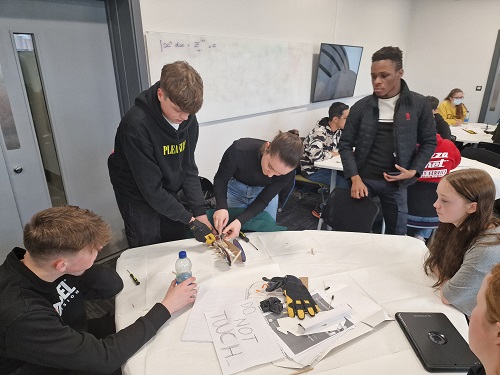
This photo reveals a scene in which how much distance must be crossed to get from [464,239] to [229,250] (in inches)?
39.5

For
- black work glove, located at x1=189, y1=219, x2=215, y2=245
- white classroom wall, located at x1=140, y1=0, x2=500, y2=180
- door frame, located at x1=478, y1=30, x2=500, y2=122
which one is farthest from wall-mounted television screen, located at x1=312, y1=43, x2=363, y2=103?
black work glove, located at x1=189, y1=219, x2=215, y2=245

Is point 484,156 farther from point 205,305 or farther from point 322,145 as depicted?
point 205,305

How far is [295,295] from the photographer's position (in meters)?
1.22

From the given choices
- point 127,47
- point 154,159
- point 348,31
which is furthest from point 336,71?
point 154,159

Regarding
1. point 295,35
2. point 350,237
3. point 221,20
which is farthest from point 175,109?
point 295,35

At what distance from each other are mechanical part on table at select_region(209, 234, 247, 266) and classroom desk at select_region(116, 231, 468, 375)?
0.03 metres

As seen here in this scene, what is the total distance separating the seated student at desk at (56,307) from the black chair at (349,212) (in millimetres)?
1234

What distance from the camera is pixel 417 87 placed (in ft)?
22.1

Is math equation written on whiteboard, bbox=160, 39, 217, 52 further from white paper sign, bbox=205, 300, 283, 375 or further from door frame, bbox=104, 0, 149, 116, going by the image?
white paper sign, bbox=205, 300, 283, 375

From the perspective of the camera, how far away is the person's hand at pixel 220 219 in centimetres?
169

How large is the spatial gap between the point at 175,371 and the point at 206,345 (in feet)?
0.41

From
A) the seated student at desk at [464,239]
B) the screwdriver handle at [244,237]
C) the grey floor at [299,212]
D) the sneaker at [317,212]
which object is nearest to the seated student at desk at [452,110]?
the grey floor at [299,212]

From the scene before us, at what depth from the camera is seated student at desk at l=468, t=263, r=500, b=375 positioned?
694mm

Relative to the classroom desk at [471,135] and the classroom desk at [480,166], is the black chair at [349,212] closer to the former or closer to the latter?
the classroom desk at [480,166]
